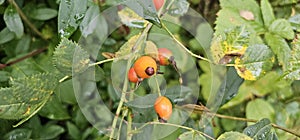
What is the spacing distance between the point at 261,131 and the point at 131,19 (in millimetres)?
426

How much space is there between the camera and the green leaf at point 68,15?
2.81 feet

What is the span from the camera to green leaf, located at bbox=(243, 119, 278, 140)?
901mm

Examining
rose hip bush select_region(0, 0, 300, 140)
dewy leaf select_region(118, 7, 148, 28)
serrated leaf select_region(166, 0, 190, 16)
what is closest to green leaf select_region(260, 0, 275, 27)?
rose hip bush select_region(0, 0, 300, 140)

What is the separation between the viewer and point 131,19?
1102 millimetres

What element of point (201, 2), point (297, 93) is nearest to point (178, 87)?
point (201, 2)

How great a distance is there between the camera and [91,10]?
1050 mm

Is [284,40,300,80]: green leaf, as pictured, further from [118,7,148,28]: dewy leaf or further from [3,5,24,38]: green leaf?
[3,5,24,38]: green leaf

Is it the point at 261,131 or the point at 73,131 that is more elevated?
the point at 261,131

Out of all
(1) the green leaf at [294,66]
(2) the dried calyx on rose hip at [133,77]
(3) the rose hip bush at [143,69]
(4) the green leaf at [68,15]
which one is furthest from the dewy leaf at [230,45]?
(4) the green leaf at [68,15]

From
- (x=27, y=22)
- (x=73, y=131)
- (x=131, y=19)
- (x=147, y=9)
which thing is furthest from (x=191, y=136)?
(x=27, y=22)

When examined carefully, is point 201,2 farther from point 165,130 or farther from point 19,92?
point 19,92

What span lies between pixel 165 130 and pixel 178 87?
11cm

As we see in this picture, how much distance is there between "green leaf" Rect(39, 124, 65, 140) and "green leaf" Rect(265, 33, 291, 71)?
0.61 meters

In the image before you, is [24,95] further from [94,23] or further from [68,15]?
[94,23]
